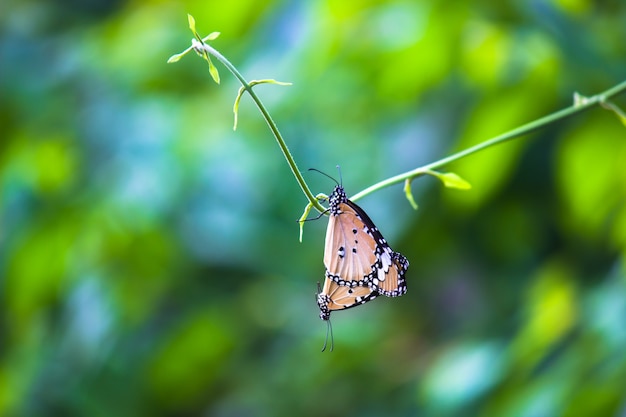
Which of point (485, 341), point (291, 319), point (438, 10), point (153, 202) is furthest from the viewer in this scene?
point (291, 319)

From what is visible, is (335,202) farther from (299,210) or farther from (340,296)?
(299,210)

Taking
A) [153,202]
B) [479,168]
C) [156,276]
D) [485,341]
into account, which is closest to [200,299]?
[156,276]

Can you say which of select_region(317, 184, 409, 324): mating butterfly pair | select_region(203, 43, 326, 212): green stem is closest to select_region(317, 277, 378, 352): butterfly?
select_region(317, 184, 409, 324): mating butterfly pair

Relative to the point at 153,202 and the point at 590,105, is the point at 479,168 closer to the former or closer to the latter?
the point at 590,105

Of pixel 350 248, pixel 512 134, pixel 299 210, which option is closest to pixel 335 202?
pixel 350 248

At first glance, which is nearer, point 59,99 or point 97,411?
point 59,99

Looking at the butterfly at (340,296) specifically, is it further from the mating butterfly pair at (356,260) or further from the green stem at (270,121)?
the green stem at (270,121)

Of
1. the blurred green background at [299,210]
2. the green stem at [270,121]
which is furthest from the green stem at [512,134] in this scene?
the blurred green background at [299,210]
